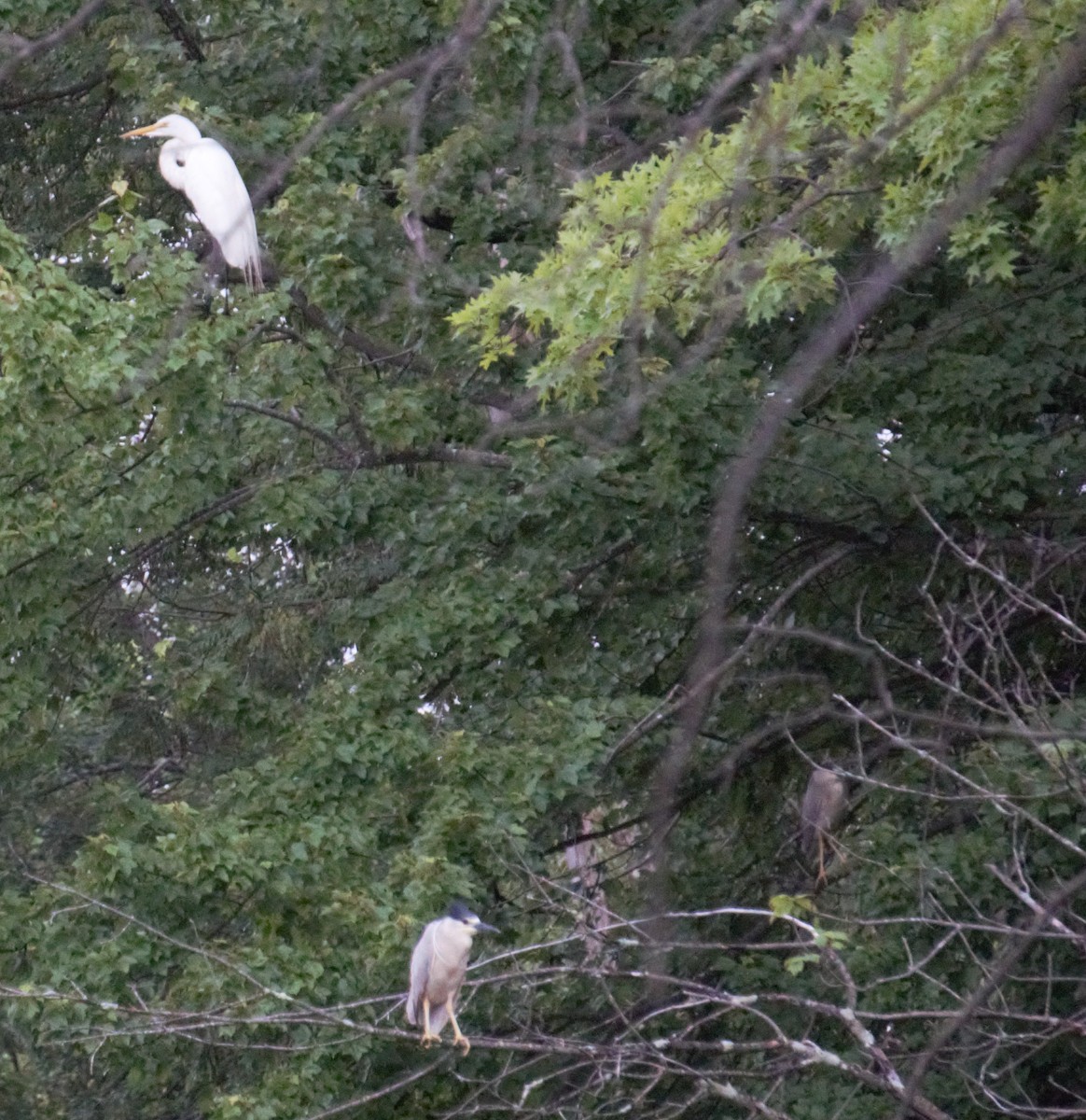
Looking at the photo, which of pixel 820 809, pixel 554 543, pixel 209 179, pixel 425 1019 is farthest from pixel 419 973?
pixel 209 179

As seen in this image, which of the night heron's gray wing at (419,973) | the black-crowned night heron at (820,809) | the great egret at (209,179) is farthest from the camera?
the great egret at (209,179)

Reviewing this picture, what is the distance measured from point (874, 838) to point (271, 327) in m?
2.66

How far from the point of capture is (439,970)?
16.4ft

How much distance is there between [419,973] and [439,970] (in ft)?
0.45

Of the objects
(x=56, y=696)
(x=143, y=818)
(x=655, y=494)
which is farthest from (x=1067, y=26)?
(x=56, y=696)

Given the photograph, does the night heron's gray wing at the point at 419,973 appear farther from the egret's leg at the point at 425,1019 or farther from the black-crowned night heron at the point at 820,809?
the black-crowned night heron at the point at 820,809

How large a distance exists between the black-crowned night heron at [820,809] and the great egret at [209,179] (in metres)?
2.53

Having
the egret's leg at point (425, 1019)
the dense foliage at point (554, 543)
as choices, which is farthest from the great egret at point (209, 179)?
the egret's leg at point (425, 1019)

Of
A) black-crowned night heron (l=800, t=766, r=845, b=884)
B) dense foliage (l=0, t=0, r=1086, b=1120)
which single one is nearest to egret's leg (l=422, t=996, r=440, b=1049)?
dense foliage (l=0, t=0, r=1086, b=1120)

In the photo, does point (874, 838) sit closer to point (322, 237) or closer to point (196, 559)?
point (322, 237)

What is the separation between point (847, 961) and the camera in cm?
545

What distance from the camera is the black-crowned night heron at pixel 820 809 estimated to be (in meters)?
6.18

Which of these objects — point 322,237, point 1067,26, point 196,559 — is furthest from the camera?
point 196,559

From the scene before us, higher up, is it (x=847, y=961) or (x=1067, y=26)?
(x=1067, y=26)
